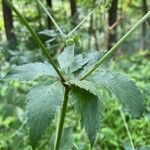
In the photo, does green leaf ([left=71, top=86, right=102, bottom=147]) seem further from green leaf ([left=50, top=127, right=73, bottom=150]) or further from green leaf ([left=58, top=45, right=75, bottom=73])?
green leaf ([left=50, top=127, right=73, bottom=150])

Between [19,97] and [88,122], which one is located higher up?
[19,97]

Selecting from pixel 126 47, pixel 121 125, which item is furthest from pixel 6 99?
pixel 126 47

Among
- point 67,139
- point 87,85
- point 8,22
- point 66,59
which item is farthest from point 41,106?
point 8,22

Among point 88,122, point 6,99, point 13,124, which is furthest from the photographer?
point 6,99

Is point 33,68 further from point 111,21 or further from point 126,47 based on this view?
point 126,47

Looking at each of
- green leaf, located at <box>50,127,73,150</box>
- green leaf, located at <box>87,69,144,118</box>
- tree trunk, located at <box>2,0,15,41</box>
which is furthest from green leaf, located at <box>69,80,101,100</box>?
tree trunk, located at <box>2,0,15,41</box>

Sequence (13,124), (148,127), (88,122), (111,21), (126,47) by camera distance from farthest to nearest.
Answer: (126,47)
(111,21)
(148,127)
(13,124)
(88,122)

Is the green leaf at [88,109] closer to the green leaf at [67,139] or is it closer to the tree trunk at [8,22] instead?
the green leaf at [67,139]
